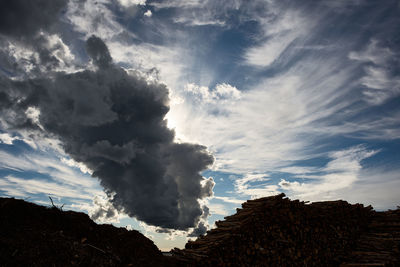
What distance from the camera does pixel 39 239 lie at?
31.3ft

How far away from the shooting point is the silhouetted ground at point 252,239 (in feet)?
30.7

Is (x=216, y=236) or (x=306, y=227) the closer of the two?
(x=306, y=227)

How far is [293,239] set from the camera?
34.0 ft

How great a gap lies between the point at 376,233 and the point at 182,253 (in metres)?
8.72

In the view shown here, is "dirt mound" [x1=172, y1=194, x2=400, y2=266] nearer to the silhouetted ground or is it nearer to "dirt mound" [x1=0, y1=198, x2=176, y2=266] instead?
the silhouetted ground

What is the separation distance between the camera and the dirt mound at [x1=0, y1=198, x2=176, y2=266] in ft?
28.5

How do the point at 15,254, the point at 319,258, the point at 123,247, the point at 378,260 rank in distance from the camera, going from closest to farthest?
1. the point at 15,254
2. the point at 378,260
3. the point at 319,258
4. the point at 123,247

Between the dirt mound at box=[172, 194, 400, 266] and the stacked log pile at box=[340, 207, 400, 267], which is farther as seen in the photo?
the dirt mound at box=[172, 194, 400, 266]

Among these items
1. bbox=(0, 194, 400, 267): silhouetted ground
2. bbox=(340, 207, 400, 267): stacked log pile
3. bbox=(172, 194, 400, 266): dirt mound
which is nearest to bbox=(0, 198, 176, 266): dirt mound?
bbox=(0, 194, 400, 267): silhouetted ground

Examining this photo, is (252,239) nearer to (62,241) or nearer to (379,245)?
(379,245)

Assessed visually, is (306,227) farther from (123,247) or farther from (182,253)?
(123,247)

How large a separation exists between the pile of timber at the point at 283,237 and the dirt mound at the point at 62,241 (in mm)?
2969

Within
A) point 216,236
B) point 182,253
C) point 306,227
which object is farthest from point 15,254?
point 306,227

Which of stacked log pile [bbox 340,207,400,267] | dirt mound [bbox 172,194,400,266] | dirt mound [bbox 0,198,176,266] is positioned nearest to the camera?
dirt mound [bbox 0,198,176,266]
